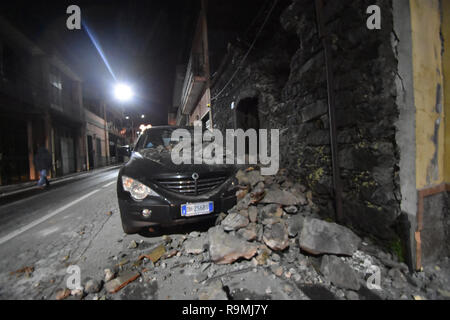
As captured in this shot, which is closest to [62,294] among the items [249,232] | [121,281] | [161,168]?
[121,281]

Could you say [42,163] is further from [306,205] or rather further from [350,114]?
[350,114]

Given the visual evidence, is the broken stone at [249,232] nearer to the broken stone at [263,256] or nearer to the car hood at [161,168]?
the broken stone at [263,256]

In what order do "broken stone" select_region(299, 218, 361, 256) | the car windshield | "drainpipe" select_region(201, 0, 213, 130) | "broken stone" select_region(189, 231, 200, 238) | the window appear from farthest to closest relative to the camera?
the window → "drainpipe" select_region(201, 0, 213, 130) → the car windshield → "broken stone" select_region(189, 231, 200, 238) → "broken stone" select_region(299, 218, 361, 256)

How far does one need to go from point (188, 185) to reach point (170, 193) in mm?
256

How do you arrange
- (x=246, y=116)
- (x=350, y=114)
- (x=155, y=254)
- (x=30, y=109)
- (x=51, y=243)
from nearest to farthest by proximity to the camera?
(x=155, y=254), (x=350, y=114), (x=51, y=243), (x=246, y=116), (x=30, y=109)

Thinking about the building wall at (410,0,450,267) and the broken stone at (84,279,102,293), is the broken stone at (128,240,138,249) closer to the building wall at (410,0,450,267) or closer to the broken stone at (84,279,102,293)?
the broken stone at (84,279,102,293)

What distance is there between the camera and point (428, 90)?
2178mm

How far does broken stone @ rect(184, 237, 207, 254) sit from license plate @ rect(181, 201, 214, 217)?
1.13 ft

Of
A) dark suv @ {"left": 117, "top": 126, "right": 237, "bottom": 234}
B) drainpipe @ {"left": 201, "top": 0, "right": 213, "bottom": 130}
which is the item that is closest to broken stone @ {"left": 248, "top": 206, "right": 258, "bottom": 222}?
dark suv @ {"left": 117, "top": 126, "right": 237, "bottom": 234}

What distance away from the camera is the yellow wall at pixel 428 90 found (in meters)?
2.08

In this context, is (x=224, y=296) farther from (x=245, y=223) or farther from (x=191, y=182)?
(x=191, y=182)

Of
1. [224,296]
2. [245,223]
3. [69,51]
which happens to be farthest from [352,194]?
[69,51]

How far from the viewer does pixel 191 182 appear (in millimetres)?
2602

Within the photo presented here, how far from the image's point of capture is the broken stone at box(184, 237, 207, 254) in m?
2.37
